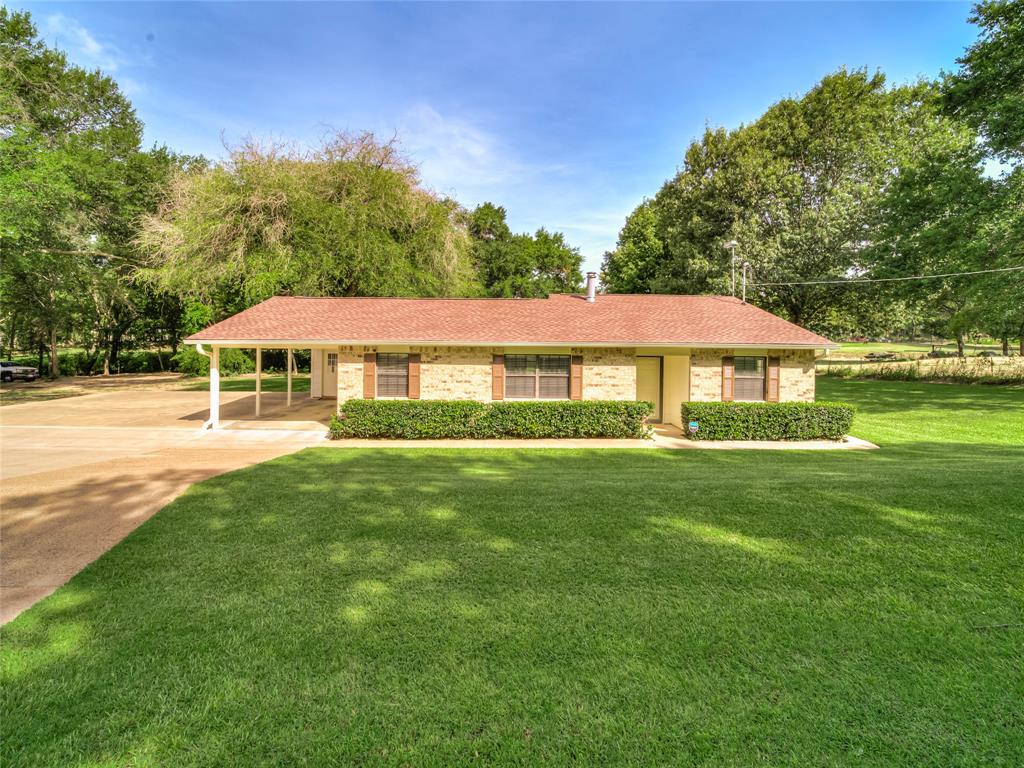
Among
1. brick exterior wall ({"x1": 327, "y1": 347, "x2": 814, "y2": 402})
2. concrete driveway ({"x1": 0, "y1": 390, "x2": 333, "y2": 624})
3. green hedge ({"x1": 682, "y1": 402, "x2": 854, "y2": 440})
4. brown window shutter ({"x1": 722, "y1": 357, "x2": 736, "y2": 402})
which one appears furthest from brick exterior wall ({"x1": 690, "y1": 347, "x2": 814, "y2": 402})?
concrete driveway ({"x1": 0, "y1": 390, "x2": 333, "y2": 624})

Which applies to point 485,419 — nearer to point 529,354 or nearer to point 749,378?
point 529,354

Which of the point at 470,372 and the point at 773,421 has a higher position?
the point at 470,372

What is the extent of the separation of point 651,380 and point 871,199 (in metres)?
18.0

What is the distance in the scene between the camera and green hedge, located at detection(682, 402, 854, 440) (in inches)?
491

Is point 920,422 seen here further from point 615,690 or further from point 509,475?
point 615,690

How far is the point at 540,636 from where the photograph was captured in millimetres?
3252

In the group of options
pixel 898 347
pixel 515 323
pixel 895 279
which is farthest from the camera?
pixel 898 347

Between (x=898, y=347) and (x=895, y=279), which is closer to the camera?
(x=895, y=279)

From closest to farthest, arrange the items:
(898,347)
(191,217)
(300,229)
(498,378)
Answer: (498,378) → (191,217) → (300,229) → (898,347)

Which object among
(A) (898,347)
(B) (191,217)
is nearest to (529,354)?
(B) (191,217)

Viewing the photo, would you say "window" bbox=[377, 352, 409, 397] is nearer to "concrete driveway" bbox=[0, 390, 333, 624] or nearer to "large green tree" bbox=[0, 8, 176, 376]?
"concrete driveway" bbox=[0, 390, 333, 624]

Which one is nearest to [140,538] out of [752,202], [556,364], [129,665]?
[129,665]

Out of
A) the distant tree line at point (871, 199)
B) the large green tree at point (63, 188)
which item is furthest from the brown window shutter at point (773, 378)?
the large green tree at point (63, 188)

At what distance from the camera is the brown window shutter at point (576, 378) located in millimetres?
13375
